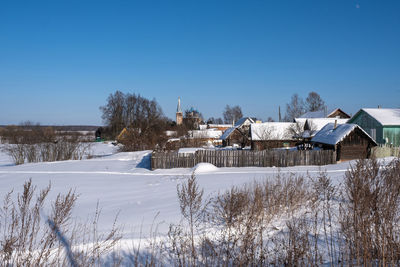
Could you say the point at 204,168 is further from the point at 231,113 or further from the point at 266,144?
the point at 231,113

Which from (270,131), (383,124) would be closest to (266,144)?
(270,131)

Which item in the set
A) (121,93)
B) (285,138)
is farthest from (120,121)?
(285,138)

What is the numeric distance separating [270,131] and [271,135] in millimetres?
844

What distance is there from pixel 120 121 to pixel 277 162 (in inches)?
1895

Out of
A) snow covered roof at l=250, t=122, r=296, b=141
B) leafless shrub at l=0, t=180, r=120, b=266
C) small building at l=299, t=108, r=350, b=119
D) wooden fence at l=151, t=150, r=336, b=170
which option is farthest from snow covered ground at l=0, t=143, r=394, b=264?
small building at l=299, t=108, r=350, b=119

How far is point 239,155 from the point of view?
16.7 metres

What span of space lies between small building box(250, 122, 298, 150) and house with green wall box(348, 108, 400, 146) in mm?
7951

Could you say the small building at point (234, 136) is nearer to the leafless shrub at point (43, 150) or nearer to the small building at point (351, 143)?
the small building at point (351, 143)

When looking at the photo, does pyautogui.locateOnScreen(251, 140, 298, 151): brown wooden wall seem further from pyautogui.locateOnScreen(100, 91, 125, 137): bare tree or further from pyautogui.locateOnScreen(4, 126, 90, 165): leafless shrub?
pyautogui.locateOnScreen(100, 91, 125, 137): bare tree

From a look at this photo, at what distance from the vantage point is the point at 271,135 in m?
30.8

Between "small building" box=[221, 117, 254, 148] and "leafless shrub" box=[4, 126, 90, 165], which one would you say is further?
"small building" box=[221, 117, 254, 148]

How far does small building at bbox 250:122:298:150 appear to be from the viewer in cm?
2930

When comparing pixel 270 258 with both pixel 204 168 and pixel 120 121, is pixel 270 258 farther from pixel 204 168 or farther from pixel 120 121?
pixel 120 121

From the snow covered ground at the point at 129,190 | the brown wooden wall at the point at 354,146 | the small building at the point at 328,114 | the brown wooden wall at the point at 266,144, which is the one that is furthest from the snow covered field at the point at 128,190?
the small building at the point at 328,114
